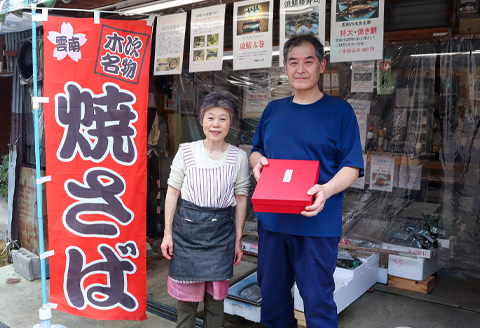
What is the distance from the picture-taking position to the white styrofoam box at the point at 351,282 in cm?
368

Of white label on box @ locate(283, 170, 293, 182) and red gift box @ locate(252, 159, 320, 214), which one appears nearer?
red gift box @ locate(252, 159, 320, 214)

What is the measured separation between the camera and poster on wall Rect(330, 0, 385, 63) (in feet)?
9.66

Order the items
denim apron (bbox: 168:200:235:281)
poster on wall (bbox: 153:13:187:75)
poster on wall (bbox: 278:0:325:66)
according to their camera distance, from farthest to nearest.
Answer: poster on wall (bbox: 153:13:187:75), poster on wall (bbox: 278:0:325:66), denim apron (bbox: 168:200:235:281)

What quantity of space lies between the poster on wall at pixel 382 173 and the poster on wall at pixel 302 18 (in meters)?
1.94

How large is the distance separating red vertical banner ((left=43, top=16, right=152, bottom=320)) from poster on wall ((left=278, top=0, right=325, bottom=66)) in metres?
1.26

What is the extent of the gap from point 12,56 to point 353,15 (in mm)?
4703

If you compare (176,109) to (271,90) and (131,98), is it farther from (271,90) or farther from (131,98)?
(131,98)

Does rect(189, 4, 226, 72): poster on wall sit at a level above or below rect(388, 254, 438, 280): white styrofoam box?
above

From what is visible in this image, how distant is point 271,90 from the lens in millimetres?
4660

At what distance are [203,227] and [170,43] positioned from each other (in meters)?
2.12

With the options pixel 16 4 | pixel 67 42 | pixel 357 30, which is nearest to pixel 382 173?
pixel 357 30

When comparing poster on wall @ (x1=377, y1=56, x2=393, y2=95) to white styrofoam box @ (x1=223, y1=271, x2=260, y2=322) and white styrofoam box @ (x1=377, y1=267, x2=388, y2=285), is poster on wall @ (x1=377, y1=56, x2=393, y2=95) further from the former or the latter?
white styrofoam box @ (x1=223, y1=271, x2=260, y2=322)

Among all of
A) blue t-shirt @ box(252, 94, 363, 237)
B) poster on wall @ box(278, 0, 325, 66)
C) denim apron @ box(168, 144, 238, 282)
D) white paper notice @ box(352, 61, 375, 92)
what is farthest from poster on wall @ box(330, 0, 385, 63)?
denim apron @ box(168, 144, 238, 282)

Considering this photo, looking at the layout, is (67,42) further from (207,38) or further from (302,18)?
(302,18)
